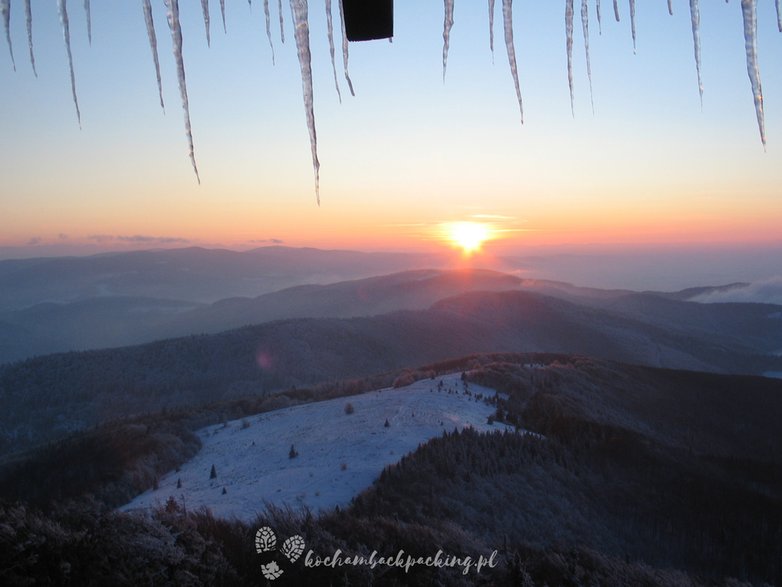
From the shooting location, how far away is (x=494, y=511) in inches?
Result: 316

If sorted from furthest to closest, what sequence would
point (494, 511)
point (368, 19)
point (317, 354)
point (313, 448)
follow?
point (317, 354) → point (313, 448) → point (494, 511) → point (368, 19)

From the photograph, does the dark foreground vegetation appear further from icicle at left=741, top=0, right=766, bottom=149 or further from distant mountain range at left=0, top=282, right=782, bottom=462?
distant mountain range at left=0, top=282, right=782, bottom=462

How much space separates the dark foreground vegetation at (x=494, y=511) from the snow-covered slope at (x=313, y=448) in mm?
738

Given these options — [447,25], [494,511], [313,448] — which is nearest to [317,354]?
[313,448]

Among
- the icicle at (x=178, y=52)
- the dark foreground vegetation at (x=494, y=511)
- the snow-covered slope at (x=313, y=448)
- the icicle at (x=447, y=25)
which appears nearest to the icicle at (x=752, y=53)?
the icicle at (x=447, y=25)

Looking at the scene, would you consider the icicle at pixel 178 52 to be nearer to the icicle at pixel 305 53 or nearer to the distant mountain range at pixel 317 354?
the icicle at pixel 305 53

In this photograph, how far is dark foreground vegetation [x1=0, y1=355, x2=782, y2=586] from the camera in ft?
12.9

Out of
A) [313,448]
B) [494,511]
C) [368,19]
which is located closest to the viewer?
[368,19]

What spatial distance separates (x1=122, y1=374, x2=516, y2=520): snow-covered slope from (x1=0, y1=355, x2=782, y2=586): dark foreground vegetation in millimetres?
738

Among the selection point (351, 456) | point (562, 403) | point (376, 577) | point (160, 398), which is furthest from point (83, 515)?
point (160, 398)

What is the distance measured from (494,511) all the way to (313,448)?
5.14 meters

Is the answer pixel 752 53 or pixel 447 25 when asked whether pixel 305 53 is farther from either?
pixel 752 53

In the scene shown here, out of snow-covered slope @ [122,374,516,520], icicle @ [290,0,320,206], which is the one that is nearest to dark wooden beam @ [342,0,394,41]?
icicle @ [290,0,320,206]

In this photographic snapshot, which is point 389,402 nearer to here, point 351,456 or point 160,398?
point 351,456
